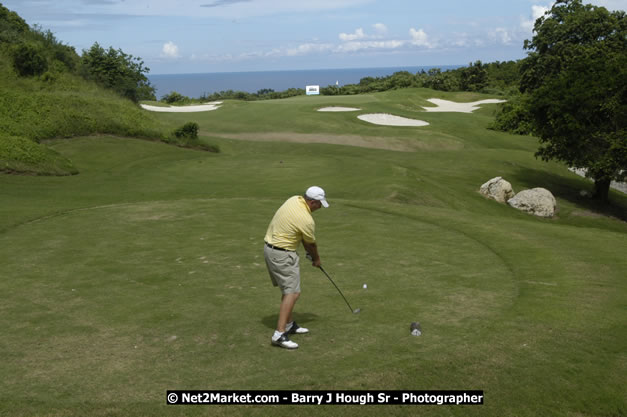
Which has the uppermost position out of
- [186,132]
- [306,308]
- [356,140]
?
[186,132]

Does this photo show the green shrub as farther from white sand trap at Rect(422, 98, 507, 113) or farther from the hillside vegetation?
white sand trap at Rect(422, 98, 507, 113)

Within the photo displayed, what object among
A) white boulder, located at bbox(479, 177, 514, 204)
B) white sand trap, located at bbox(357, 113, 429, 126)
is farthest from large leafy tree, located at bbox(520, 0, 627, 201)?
white sand trap, located at bbox(357, 113, 429, 126)

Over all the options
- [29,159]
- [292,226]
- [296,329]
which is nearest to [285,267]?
[292,226]

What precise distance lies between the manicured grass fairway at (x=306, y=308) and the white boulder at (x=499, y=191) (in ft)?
29.1

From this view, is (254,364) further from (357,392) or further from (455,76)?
(455,76)

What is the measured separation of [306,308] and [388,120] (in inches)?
2172

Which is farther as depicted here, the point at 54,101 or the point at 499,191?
the point at 54,101

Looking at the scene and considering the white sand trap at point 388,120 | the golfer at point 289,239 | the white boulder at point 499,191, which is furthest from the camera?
the white sand trap at point 388,120

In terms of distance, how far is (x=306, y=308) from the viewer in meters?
10.4

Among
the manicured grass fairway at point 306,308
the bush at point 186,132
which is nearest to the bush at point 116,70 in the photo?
the bush at point 186,132

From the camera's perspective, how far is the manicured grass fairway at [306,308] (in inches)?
284

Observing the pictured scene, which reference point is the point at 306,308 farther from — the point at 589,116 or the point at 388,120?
the point at 388,120

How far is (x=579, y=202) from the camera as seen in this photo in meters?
34.7

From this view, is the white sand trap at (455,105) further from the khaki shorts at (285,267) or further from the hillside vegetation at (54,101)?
the khaki shorts at (285,267)
